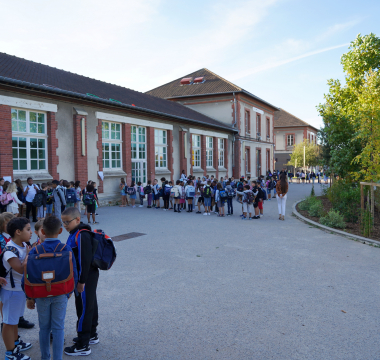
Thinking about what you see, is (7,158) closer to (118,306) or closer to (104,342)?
(118,306)

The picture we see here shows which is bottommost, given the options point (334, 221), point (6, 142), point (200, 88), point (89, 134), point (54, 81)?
point (334, 221)

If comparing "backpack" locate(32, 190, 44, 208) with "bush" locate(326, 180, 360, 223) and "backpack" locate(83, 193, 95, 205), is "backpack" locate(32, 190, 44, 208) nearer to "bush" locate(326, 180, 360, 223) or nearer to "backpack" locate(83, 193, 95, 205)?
"backpack" locate(83, 193, 95, 205)

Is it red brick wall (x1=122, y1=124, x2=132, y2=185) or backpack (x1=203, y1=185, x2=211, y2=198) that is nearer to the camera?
backpack (x1=203, y1=185, x2=211, y2=198)

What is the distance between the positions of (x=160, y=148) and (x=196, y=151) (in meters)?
4.72

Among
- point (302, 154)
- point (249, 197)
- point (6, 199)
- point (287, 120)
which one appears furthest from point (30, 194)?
point (287, 120)

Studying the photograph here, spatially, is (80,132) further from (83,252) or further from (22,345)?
(83,252)

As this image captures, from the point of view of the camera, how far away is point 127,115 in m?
19.4

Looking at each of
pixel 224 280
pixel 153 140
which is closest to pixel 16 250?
pixel 224 280

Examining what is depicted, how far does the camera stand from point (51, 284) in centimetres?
311

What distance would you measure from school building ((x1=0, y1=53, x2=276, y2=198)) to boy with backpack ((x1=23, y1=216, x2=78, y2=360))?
11.3 meters

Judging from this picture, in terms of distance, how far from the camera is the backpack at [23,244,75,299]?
3.09 m

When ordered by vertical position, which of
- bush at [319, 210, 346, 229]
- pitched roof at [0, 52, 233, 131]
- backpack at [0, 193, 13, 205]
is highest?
pitched roof at [0, 52, 233, 131]

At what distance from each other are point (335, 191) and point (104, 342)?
48.2 ft

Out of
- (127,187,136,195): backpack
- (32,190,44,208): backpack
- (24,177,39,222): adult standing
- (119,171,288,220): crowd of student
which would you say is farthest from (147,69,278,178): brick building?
(32,190,44,208): backpack
